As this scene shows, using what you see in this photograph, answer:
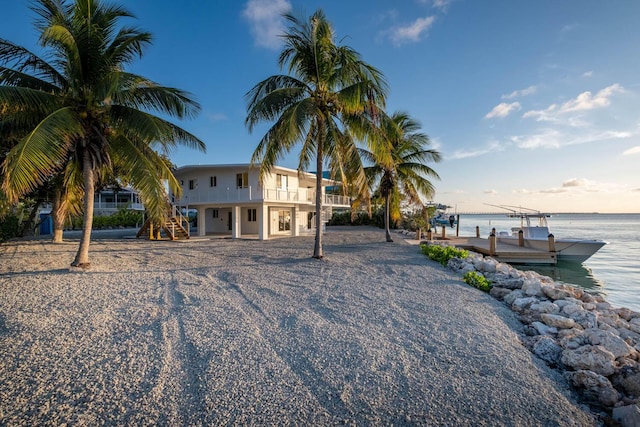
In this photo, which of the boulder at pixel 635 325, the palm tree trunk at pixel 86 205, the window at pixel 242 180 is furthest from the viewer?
the window at pixel 242 180

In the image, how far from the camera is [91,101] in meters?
8.91

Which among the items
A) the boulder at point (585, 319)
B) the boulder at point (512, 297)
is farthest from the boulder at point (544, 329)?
the boulder at point (512, 297)

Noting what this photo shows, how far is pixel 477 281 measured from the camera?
8.52 m

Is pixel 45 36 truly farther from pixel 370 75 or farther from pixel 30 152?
pixel 370 75

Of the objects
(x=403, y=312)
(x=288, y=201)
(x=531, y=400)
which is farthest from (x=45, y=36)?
(x=288, y=201)

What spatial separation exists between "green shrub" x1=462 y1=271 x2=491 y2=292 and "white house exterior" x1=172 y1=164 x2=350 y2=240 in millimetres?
12352

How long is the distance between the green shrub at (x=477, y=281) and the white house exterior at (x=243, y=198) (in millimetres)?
12352

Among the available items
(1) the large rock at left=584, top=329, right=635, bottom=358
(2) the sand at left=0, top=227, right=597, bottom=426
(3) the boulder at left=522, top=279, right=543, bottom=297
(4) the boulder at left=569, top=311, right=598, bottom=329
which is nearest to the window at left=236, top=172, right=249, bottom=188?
(2) the sand at left=0, top=227, right=597, bottom=426

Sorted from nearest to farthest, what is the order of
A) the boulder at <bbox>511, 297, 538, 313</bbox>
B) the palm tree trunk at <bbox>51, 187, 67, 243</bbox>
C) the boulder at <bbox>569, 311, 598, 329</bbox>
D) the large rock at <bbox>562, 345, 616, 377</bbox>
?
the large rock at <bbox>562, 345, 616, 377</bbox>
the boulder at <bbox>569, 311, 598, 329</bbox>
the boulder at <bbox>511, 297, 538, 313</bbox>
the palm tree trunk at <bbox>51, 187, 67, 243</bbox>

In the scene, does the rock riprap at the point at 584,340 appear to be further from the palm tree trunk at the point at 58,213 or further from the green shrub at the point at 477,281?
the palm tree trunk at the point at 58,213

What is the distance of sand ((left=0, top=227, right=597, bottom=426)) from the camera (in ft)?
10.5

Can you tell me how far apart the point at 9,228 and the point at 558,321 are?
25.7 m

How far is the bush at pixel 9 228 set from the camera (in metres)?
16.6

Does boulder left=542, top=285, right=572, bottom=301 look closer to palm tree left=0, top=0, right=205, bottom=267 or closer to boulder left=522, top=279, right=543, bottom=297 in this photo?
boulder left=522, top=279, right=543, bottom=297
